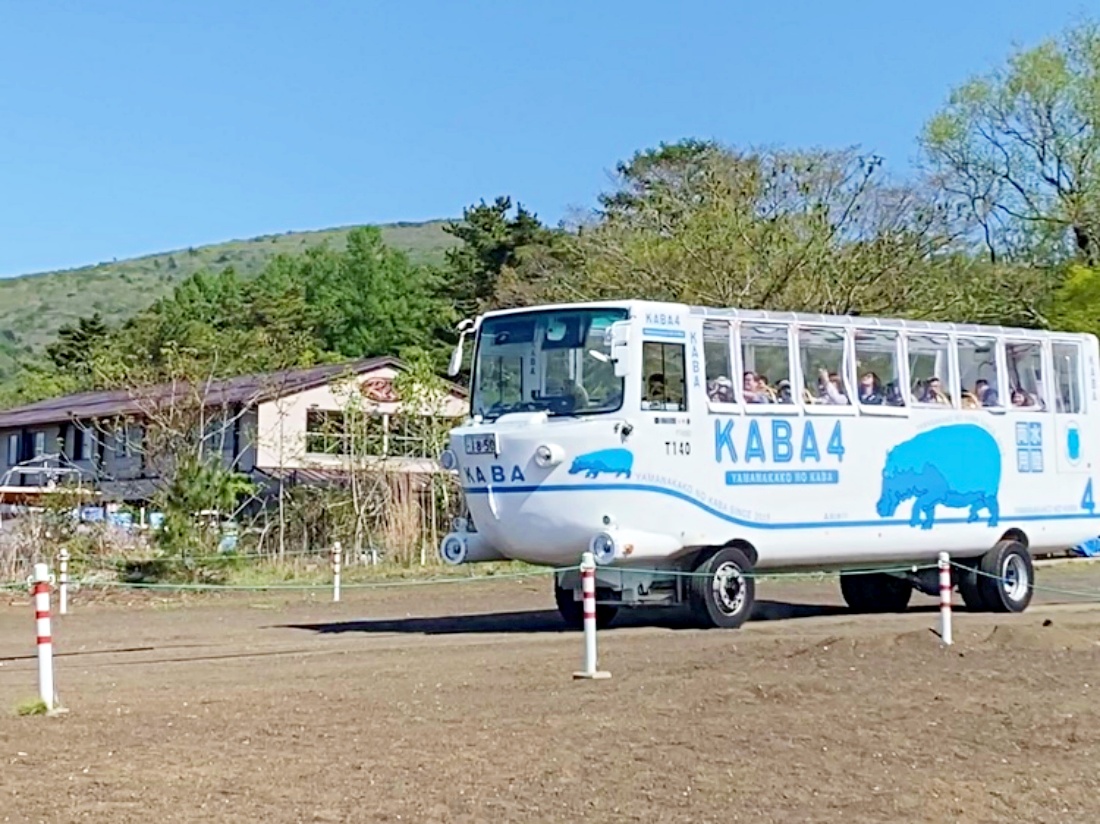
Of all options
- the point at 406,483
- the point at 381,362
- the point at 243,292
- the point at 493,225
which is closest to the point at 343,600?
the point at 406,483

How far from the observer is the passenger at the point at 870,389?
2092cm

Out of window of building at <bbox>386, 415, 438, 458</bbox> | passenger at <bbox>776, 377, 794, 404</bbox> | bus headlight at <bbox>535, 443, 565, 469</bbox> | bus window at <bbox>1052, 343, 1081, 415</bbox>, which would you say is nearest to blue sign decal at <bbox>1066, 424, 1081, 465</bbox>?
bus window at <bbox>1052, 343, 1081, 415</bbox>

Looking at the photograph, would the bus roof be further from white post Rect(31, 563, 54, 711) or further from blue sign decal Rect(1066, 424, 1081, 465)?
white post Rect(31, 563, 54, 711)

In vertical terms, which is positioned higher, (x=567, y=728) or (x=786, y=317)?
(x=786, y=317)

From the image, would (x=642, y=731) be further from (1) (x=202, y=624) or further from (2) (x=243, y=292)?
(2) (x=243, y=292)

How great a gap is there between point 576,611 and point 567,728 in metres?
9.46

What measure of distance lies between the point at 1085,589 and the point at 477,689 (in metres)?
17.7

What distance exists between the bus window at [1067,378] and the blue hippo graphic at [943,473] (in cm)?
180

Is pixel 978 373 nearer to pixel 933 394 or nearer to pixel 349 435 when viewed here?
pixel 933 394

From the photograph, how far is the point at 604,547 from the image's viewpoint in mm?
18281

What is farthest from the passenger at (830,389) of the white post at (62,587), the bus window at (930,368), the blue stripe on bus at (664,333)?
the white post at (62,587)

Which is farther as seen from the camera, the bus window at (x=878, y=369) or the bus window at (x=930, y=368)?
the bus window at (x=930, y=368)

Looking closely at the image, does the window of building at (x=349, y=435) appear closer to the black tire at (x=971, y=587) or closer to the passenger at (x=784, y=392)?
the black tire at (x=971, y=587)

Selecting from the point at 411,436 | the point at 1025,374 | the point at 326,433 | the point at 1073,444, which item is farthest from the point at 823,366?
the point at 326,433
